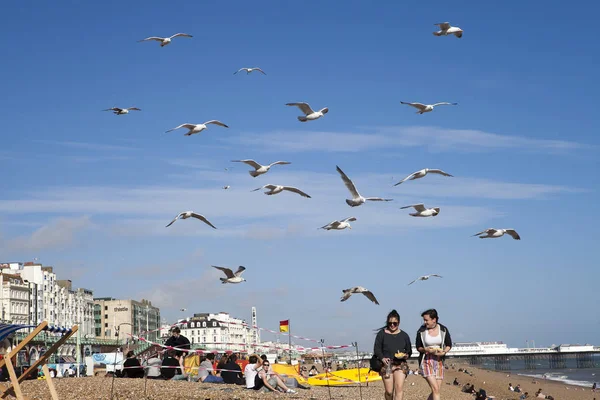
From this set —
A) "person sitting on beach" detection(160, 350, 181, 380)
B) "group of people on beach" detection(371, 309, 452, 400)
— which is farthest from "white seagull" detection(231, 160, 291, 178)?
"group of people on beach" detection(371, 309, 452, 400)

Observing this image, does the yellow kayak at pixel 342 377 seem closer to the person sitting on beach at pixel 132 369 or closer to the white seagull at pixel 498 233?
the white seagull at pixel 498 233

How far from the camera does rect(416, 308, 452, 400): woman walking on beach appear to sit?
1298cm

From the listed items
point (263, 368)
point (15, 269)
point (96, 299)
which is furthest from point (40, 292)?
point (263, 368)

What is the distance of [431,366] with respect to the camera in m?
13.0

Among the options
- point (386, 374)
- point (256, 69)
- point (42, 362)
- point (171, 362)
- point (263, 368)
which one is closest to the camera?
point (42, 362)

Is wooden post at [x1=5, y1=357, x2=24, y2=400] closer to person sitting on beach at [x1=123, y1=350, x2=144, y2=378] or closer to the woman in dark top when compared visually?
the woman in dark top

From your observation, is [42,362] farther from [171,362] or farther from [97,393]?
[171,362]

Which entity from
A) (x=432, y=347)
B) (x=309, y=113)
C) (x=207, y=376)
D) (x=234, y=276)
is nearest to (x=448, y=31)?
(x=309, y=113)

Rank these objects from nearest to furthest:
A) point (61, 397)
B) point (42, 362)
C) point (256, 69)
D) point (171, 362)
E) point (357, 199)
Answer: point (42, 362) < point (61, 397) < point (171, 362) < point (357, 199) < point (256, 69)

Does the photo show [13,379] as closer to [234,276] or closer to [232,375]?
[232,375]

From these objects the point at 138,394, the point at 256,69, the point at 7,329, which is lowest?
the point at 138,394

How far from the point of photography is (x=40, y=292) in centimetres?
13425

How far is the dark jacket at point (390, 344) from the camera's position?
13320mm

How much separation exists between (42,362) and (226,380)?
10192 millimetres
